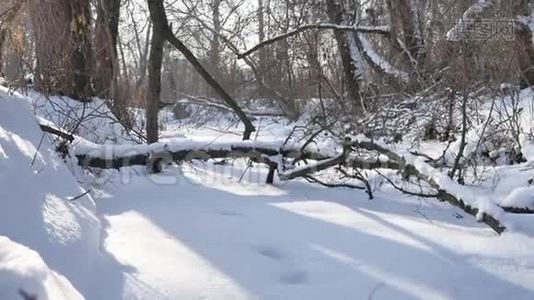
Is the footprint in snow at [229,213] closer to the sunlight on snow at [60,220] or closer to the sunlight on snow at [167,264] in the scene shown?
the sunlight on snow at [167,264]

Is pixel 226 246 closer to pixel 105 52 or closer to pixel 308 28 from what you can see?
pixel 105 52

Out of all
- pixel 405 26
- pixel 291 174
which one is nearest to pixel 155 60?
pixel 291 174

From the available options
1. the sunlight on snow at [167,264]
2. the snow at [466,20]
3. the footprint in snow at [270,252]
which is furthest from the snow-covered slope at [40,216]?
the snow at [466,20]

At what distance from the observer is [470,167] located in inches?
210

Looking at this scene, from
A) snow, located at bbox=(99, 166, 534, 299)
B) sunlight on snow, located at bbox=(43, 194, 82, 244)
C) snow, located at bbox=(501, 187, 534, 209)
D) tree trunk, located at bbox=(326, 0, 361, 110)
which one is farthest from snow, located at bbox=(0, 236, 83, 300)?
tree trunk, located at bbox=(326, 0, 361, 110)

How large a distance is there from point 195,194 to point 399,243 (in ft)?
6.07

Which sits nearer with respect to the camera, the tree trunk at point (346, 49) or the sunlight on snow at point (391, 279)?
the sunlight on snow at point (391, 279)

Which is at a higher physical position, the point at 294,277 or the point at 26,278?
the point at 26,278

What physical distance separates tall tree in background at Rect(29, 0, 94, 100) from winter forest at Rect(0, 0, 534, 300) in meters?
0.02

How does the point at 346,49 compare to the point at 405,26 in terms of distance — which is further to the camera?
the point at 346,49

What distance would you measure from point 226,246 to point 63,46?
13.9 ft

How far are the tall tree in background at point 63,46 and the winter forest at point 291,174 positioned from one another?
0.02 metres

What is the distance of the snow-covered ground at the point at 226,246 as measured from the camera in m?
2.32

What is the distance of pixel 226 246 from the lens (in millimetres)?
3150
